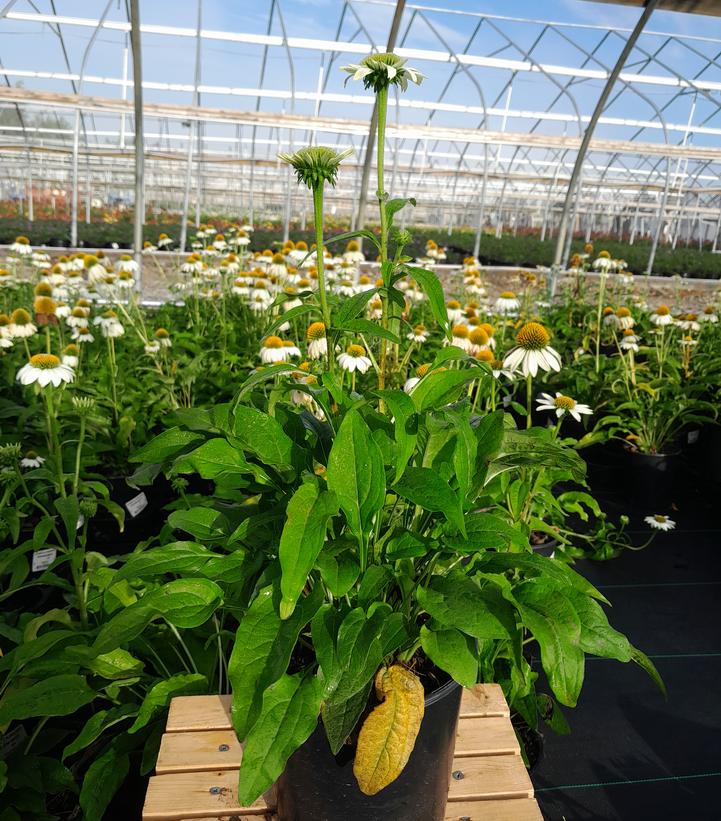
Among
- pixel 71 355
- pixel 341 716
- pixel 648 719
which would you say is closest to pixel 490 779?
pixel 341 716

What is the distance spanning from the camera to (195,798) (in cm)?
98

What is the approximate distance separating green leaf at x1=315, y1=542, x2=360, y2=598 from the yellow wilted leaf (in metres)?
0.16

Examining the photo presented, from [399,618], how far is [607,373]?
2794mm

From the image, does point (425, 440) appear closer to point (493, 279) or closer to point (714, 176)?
point (493, 279)

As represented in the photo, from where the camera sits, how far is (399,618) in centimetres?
90

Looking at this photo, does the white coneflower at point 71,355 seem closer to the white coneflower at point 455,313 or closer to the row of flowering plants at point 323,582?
the row of flowering plants at point 323,582

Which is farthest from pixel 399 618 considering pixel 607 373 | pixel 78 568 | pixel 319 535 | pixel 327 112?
pixel 327 112

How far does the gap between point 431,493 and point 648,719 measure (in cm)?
143

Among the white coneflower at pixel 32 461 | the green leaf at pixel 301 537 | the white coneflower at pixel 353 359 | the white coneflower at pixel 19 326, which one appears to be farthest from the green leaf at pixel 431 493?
the white coneflower at pixel 19 326

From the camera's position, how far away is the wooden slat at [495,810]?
968 millimetres

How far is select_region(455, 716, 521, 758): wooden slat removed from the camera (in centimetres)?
107

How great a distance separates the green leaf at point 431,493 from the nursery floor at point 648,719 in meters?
1.12

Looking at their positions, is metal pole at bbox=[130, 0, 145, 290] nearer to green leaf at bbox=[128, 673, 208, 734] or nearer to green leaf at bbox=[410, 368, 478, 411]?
green leaf at bbox=[128, 673, 208, 734]

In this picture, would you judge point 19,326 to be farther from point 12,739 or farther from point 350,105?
point 350,105
